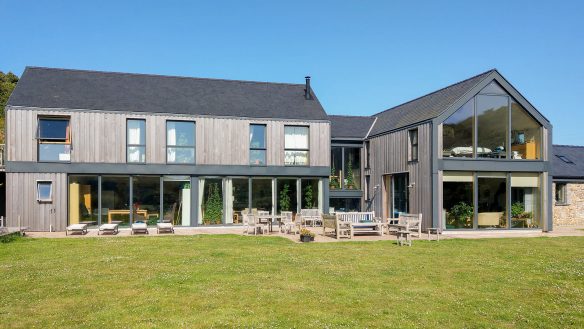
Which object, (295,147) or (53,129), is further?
(295,147)

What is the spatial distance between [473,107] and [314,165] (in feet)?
24.8

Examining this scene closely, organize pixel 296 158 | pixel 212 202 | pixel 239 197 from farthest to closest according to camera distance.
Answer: pixel 296 158
pixel 239 197
pixel 212 202

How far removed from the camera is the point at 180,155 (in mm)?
21750

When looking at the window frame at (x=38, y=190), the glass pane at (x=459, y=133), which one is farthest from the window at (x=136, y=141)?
the glass pane at (x=459, y=133)

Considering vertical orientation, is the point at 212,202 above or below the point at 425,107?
below

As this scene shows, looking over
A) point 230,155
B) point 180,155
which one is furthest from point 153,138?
point 230,155

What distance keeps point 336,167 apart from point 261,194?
5444 millimetres

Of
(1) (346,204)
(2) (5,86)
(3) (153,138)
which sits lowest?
(1) (346,204)

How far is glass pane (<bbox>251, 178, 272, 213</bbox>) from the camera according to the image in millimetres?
22781

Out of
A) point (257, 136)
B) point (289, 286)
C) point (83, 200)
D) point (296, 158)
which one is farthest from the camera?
point (296, 158)

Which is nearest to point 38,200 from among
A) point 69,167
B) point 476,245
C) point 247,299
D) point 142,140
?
point 69,167

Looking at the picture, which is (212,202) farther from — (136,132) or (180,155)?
(136,132)

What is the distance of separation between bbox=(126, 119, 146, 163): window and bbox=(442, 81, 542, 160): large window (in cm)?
1278

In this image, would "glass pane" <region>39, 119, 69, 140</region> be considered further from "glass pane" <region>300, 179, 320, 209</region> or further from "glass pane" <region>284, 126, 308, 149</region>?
"glass pane" <region>300, 179, 320, 209</region>
